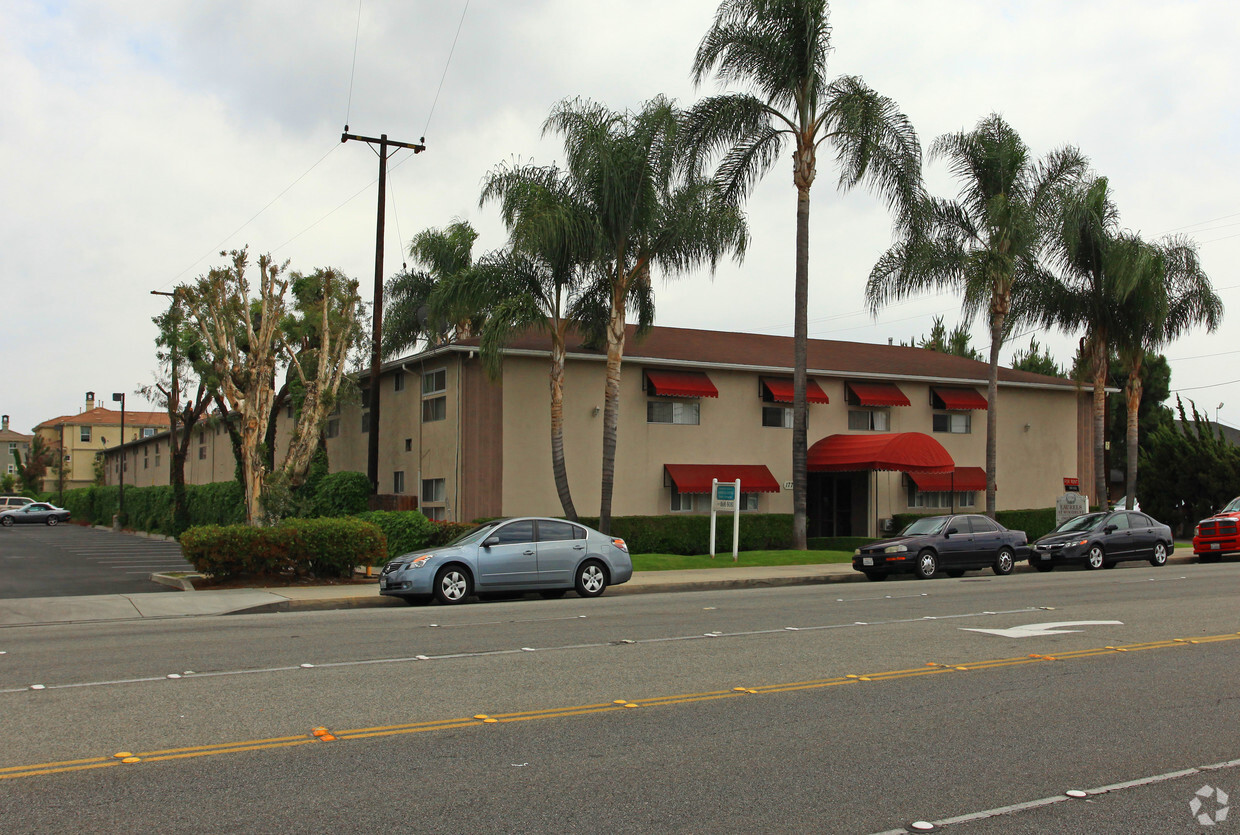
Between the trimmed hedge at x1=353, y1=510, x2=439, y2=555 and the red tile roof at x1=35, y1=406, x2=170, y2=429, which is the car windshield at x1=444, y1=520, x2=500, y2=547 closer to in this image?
the trimmed hedge at x1=353, y1=510, x2=439, y2=555

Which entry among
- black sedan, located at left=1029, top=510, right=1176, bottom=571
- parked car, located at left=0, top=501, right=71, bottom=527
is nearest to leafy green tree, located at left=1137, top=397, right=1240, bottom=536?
black sedan, located at left=1029, top=510, right=1176, bottom=571

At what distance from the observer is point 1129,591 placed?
18078 millimetres

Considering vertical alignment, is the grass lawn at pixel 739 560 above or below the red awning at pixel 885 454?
below

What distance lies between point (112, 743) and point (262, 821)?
2.24 metres

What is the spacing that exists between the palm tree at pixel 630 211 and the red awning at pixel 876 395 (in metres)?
9.26

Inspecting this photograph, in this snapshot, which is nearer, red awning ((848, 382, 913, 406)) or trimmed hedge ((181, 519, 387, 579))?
trimmed hedge ((181, 519, 387, 579))

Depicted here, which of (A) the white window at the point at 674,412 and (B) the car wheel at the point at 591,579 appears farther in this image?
(A) the white window at the point at 674,412

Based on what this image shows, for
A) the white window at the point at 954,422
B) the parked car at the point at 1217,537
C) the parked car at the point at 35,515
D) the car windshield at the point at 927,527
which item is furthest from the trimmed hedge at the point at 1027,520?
the parked car at the point at 35,515

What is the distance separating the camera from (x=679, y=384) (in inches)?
1201

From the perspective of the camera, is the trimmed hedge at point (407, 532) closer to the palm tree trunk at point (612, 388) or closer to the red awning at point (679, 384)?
the palm tree trunk at point (612, 388)

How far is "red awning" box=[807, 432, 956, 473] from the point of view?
30516mm

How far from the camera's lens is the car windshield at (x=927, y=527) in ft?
78.0

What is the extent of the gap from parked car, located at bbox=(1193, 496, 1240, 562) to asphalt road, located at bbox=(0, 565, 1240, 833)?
1703 centimetres

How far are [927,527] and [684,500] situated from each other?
888cm
